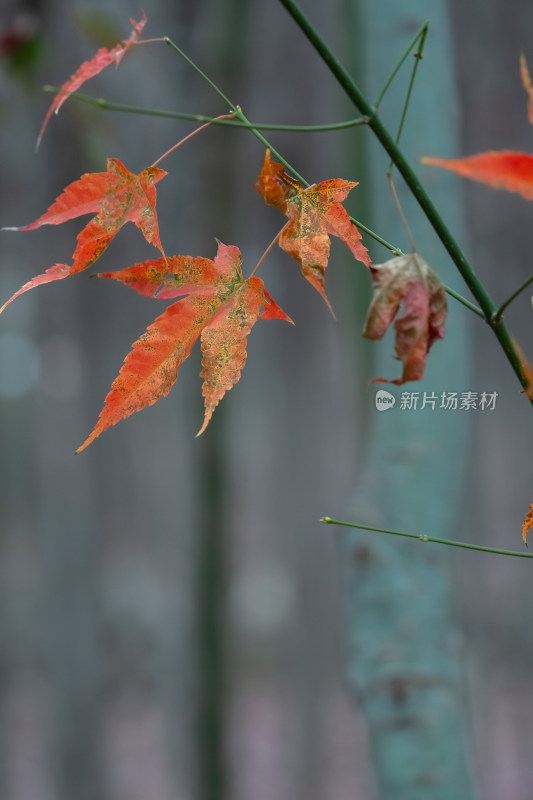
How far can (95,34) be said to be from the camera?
960mm

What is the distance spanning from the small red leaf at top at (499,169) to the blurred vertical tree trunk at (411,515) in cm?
50

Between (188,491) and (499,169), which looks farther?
(188,491)

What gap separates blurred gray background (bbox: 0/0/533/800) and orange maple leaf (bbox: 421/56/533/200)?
4.37 ft

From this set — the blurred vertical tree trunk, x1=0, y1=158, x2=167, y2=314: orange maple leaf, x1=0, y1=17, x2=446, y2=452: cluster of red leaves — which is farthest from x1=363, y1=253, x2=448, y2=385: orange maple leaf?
the blurred vertical tree trunk

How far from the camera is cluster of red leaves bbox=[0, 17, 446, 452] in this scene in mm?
277

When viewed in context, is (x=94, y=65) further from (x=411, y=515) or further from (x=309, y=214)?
(x=411, y=515)

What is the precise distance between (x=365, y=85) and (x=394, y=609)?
0.55 metres

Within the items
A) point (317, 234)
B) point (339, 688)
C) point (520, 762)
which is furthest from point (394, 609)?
point (520, 762)

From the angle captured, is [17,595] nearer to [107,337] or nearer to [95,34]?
[107,337]

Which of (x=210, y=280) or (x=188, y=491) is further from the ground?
(x=210, y=280)

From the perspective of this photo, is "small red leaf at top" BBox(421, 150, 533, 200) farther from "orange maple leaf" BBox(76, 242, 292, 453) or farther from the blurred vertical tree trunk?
the blurred vertical tree trunk

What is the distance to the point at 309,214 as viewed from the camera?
31 centimetres

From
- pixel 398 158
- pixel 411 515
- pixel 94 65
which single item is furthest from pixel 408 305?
pixel 411 515

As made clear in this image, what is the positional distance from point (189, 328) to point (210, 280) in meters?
0.03
